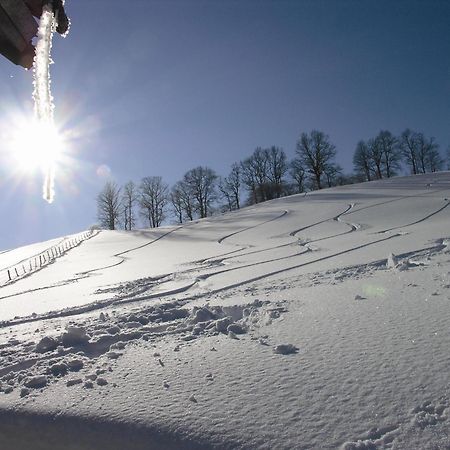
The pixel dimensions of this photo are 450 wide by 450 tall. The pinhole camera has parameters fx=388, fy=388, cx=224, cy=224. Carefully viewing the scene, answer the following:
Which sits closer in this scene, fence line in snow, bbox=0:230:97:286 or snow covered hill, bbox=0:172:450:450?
snow covered hill, bbox=0:172:450:450

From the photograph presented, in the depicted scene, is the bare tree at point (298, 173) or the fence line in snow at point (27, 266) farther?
the bare tree at point (298, 173)

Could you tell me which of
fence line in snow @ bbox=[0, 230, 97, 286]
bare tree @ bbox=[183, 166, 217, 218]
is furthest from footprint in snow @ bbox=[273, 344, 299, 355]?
bare tree @ bbox=[183, 166, 217, 218]

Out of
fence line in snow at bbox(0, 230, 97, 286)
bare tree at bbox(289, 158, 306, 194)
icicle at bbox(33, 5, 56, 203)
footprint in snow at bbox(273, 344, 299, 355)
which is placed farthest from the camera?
bare tree at bbox(289, 158, 306, 194)

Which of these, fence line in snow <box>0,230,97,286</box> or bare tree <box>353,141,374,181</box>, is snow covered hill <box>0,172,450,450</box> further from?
bare tree <box>353,141,374,181</box>

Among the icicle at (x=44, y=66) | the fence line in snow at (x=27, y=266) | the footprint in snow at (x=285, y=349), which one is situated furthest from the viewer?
the fence line in snow at (x=27, y=266)

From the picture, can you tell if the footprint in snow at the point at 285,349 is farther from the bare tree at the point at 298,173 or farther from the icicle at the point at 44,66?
the bare tree at the point at 298,173

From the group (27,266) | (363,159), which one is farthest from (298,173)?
(27,266)

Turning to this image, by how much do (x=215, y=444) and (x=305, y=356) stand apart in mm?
1188

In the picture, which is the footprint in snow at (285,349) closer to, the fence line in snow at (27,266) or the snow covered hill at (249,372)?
the snow covered hill at (249,372)

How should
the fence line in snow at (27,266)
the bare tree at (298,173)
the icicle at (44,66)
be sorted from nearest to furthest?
the icicle at (44,66)
the fence line in snow at (27,266)
the bare tree at (298,173)

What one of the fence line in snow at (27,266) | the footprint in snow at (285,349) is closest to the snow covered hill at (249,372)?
the footprint in snow at (285,349)

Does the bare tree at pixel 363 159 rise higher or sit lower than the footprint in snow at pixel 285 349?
higher

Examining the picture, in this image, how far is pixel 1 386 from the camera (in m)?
3.19

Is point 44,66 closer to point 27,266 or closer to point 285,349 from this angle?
point 285,349
